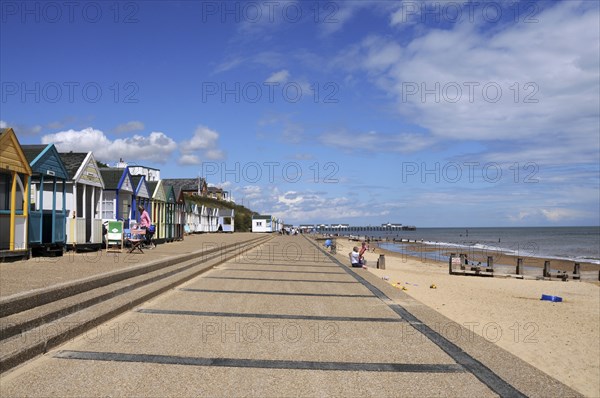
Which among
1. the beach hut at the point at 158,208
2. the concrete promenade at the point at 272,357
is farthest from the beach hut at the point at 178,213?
the concrete promenade at the point at 272,357

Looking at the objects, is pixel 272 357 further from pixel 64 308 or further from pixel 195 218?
pixel 195 218

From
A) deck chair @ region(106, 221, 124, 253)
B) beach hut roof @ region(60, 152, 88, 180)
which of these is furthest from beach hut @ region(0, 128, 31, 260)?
deck chair @ region(106, 221, 124, 253)

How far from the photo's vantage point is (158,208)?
85.7 ft

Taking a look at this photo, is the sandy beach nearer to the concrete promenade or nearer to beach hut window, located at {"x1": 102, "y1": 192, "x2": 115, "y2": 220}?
the concrete promenade

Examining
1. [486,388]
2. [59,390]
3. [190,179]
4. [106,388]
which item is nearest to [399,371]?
[486,388]

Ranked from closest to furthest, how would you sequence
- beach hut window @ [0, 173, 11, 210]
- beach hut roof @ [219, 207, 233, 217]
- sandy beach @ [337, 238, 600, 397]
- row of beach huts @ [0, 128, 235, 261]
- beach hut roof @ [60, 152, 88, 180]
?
sandy beach @ [337, 238, 600, 397]
row of beach huts @ [0, 128, 235, 261]
beach hut window @ [0, 173, 11, 210]
beach hut roof @ [60, 152, 88, 180]
beach hut roof @ [219, 207, 233, 217]

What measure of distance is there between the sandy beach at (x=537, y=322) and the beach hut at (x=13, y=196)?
970cm

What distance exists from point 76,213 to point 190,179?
255 ft

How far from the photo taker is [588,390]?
7293 millimetres

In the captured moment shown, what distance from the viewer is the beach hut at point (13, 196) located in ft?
37.1

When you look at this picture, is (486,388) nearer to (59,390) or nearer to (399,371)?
(399,371)

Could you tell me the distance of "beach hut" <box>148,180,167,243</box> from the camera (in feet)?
82.0

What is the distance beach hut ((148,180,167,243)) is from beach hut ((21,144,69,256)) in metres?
9.86

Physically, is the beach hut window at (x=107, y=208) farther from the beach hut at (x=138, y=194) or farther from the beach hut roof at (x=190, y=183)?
the beach hut roof at (x=190, y=183)
